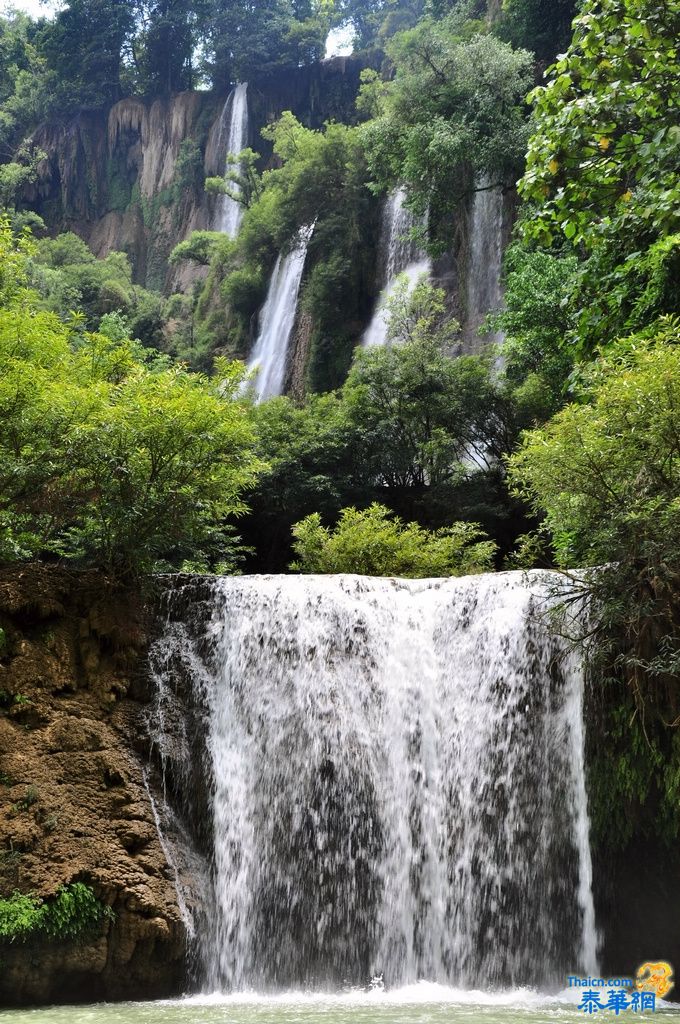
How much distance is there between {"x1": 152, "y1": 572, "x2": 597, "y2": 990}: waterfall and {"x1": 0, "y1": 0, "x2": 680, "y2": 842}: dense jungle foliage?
2.38 feet

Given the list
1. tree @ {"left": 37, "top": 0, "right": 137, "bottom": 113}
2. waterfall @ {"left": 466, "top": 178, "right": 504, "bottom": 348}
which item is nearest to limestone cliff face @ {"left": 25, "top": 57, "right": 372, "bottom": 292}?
tree @ {"left": 37, "top": 0, "right": 137, "bottom": 113}

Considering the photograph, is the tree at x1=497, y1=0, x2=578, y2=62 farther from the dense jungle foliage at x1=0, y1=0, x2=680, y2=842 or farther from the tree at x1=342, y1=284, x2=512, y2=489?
the tree at x1=342, y1=284, x2=512, y2=489

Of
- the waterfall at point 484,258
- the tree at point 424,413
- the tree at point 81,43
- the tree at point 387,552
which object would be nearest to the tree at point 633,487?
the tree at point 387,552

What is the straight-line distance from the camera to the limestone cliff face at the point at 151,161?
40438 mm

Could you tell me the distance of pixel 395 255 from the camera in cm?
2483

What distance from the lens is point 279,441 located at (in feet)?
58.7

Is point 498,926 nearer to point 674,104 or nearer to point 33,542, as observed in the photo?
point 33,542

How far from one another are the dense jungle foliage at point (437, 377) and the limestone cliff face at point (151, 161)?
6132mm

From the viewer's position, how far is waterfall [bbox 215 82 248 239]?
38.6m

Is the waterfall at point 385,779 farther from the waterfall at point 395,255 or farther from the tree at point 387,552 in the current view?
the waterfall at point 395,255

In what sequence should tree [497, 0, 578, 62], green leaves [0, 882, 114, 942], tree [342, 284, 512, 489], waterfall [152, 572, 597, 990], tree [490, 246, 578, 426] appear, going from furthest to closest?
tree [497, 0, 578, 62], tree [342, 284, 512, 489], tree [490, 246, 578, 426], waterfall [152, 572, 597, 990], green leaves [0, 882, 114, 942]

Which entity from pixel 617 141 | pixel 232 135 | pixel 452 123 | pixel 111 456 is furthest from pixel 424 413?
pixel 232 135

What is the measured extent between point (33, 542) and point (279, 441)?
8.30 m

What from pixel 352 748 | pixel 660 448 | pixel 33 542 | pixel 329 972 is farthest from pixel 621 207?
pixel 329 972
